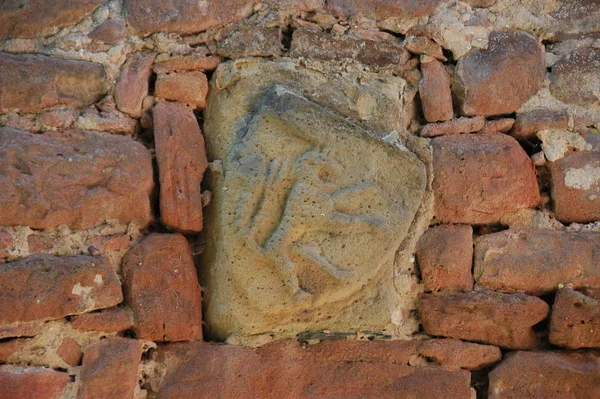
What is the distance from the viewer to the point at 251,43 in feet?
7.03

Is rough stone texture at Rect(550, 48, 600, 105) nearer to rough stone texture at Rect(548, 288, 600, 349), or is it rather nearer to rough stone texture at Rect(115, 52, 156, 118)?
rough stone texture at Rect(548, 288, 600, 349)

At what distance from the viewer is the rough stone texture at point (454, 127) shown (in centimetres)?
225

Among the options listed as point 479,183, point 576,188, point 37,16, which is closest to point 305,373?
point 479,183

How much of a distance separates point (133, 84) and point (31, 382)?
0.82 m

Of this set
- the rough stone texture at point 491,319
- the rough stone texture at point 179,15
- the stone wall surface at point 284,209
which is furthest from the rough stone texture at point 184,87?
the rough stone texture at point 491,319

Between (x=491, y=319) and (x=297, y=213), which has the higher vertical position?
(x=297, y=213)

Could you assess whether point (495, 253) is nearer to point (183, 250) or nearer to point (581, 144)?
point (581, 144)

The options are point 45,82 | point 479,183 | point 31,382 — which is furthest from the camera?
point 479,183

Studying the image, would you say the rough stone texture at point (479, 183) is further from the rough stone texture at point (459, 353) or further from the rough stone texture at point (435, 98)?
the rough stone texture at point (459, 353)

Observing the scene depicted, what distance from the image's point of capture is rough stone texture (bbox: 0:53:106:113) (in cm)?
193

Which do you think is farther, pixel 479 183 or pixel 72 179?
pixel 479 183

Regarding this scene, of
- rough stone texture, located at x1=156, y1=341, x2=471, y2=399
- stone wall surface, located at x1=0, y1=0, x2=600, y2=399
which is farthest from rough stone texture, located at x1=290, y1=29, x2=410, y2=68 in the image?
rough stone texture, located at x1=156, y1=341, x2=471, y2=399

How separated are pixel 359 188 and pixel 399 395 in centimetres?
56

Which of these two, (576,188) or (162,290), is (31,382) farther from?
(576,188)
